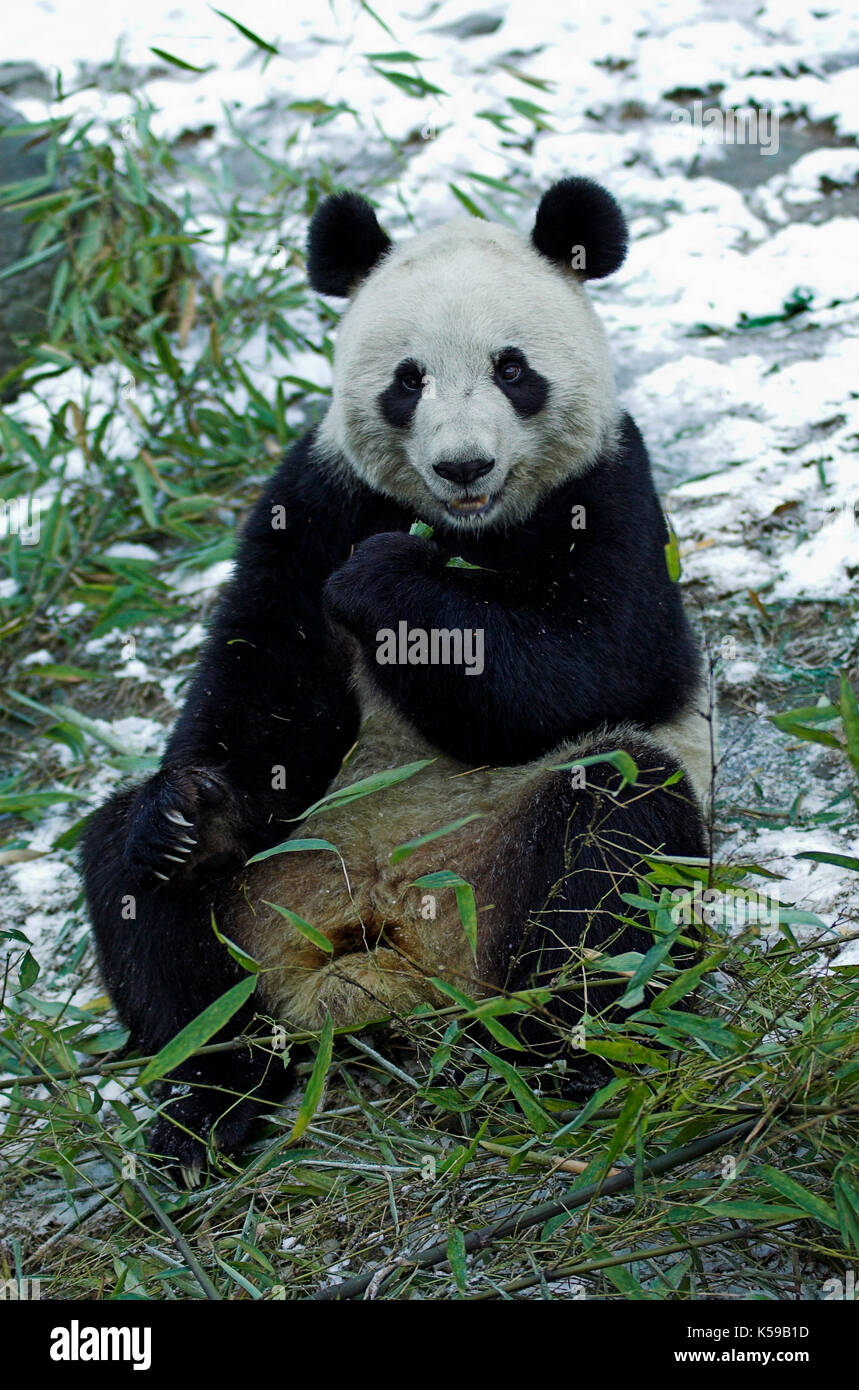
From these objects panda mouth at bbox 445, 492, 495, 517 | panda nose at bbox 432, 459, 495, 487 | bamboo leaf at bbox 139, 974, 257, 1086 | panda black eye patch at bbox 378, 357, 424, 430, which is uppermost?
panda black eye patch at bbox 378, 357, 424, 430

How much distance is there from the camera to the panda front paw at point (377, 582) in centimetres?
311

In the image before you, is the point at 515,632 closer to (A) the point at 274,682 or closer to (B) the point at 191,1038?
(A) the point at 274,682

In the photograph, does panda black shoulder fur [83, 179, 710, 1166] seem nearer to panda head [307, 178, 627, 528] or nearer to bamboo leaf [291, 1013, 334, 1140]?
panda head [307, 178, 627, 528]

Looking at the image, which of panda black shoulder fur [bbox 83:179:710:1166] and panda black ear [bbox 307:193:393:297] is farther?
panda black ear [bbox 307:193:393:297]

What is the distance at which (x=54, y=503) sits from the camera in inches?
207

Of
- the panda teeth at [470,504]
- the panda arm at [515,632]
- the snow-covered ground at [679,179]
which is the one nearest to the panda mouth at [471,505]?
the panda teeth at [470,504]

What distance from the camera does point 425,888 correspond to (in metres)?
Answer: 3.08

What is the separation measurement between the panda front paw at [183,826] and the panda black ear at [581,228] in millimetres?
1641

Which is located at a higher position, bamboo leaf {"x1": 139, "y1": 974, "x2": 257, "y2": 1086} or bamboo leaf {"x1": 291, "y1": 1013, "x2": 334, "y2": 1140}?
bamboo leaf {"x1": 139, "y1": 974, "x2": 257, "y2": 1086}

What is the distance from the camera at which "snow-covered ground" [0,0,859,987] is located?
4.42m

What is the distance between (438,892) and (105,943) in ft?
2.83

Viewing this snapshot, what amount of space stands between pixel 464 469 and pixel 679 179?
4.32 metres

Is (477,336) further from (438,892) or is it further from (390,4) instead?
(390,4)

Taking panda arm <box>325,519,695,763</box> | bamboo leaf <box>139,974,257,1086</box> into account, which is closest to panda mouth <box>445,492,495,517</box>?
panda arm <box>325,519,695,763</box>
